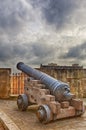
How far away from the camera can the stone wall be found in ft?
38.3

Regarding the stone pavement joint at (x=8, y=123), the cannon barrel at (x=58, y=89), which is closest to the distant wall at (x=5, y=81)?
the cannon barrel at (x=58, y=89)

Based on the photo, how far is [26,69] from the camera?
8984 mm

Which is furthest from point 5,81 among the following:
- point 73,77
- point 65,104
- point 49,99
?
point 65,104

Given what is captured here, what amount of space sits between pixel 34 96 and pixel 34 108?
1.18 m

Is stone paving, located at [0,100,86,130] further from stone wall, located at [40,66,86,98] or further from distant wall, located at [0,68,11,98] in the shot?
stone wall, located at [40,66,86,98]

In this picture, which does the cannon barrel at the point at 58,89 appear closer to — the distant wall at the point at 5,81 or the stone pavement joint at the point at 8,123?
the stone pavement joint at the point at 8,123

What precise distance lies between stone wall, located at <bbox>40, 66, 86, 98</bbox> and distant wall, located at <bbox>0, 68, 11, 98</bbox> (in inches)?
86.2

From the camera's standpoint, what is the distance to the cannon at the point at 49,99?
20.6 ft

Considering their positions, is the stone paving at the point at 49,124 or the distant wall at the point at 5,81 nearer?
the stone paving at the point at 49,124

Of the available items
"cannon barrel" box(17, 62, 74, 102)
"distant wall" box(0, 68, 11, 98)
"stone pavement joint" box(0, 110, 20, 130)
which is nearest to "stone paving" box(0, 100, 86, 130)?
"stone pavement joint" box(0, 110, 20, 130)

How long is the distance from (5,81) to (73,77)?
3.77m

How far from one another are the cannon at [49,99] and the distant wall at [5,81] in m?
2.80

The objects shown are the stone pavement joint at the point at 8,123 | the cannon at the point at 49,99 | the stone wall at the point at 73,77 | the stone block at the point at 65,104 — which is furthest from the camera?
the stone wall at the point at 73,77

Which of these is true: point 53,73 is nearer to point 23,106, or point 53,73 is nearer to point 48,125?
point 23,106
